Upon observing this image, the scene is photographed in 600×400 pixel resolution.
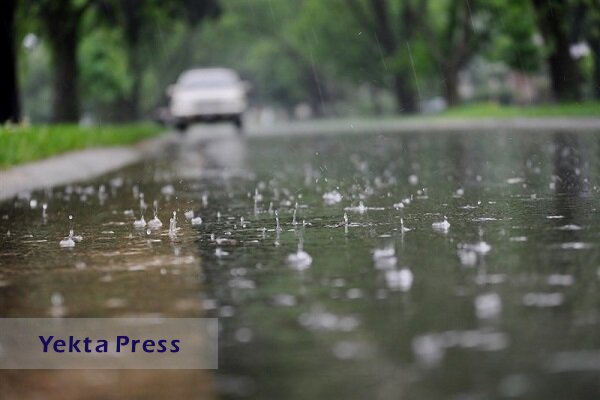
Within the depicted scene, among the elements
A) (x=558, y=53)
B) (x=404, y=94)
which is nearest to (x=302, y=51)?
(x=404, y=94)

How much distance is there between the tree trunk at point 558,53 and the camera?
1534 inches

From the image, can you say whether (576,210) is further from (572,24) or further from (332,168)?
(572,24)

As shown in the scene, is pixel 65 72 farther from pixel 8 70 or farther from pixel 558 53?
pixel 558 53

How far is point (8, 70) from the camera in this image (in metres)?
27.8

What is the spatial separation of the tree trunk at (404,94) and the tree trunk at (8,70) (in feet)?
139

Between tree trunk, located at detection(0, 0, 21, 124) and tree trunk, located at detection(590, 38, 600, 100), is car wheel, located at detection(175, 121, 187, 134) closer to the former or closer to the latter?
tree trunk, located at detection(590, 38, 600, 100)

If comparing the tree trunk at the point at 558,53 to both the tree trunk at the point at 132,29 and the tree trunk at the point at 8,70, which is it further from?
the tree trunk at the point at 8,70

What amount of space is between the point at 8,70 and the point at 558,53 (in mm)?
19539

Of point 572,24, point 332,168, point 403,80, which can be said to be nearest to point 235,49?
point 403,80

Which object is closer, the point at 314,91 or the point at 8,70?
the point at 8,70

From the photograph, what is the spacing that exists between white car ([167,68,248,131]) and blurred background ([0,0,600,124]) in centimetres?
230

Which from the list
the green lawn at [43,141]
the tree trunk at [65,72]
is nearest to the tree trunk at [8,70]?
the green lawn at [43,141]

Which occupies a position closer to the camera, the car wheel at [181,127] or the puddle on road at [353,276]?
the puddle on road at [353,276]

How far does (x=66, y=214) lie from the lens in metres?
12.8
